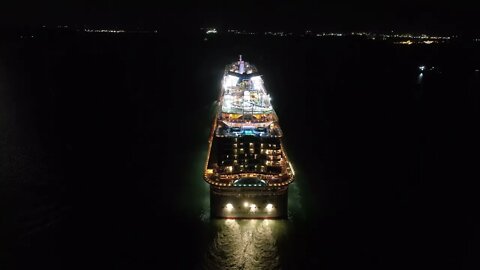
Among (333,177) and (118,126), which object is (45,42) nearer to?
(118,126)

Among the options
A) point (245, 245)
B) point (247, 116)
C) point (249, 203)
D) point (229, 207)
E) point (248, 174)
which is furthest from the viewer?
point (247, 116)

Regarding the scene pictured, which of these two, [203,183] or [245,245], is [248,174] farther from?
[203,183]

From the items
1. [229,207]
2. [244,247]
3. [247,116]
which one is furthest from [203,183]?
[244,247]

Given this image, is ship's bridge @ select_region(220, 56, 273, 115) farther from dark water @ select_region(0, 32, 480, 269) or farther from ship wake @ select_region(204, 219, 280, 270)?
ship wake @ select_region(204, 219, 280, 270)

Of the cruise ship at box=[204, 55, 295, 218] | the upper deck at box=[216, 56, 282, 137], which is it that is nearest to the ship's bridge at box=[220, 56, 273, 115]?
the upper deck at box=[216, 56, 282, 137]

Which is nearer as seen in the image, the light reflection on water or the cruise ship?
the light reflection on water

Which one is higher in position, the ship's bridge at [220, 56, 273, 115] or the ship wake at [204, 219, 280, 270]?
the ship's bridge at [220, 56, 273, 115]

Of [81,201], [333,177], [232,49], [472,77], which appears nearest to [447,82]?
[472,77]

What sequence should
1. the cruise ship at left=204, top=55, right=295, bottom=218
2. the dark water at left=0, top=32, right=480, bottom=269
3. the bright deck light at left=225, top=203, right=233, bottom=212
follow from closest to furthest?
the dark water at left=0, top=32, right=480, bottom=269 < the cruise ship at left=204, top=55, right=295, bottom=218 < the bright deck light at left=225, top=203, right=233, bottom=212
